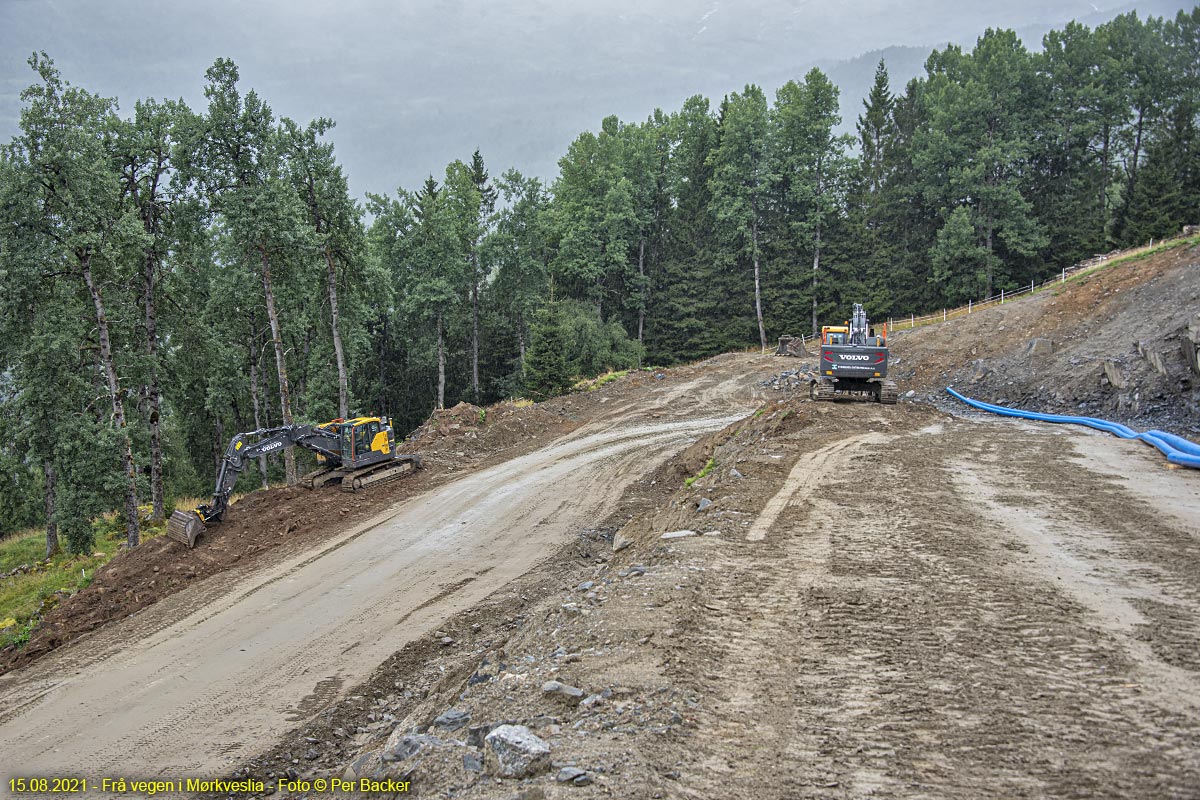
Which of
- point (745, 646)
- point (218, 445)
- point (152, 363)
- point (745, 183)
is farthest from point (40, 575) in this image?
point (745, 183)

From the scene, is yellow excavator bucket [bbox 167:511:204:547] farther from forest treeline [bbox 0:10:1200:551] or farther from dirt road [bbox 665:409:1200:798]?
dirt road [bbox 665:409:1200:798]

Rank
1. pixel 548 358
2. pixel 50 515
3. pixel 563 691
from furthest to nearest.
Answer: pixel 548 358
pixel 50 515
pixel 563 691

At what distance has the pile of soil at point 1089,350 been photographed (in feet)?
59.2

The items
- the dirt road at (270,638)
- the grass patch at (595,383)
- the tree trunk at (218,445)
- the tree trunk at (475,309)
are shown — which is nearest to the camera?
the dirt road at (270,638)

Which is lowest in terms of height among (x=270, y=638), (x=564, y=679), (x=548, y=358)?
(x=270, y=638)

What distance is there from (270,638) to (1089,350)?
82.4ft

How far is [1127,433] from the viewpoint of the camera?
1574cm

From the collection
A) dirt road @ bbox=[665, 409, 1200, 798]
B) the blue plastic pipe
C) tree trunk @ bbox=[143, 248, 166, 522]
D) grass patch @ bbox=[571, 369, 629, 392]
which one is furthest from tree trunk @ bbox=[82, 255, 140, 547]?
the blue plastic pipe

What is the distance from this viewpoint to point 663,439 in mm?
22016

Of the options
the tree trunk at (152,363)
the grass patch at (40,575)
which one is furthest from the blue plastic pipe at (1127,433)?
the tree trunk at (152,363)

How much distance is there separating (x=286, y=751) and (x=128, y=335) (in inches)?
683

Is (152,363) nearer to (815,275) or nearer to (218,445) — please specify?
(218,445)

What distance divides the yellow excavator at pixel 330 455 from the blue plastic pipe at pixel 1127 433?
A: 17.9 meters

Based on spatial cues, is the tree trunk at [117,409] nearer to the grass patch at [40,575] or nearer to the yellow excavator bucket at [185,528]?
the grass patch at [40,575]
